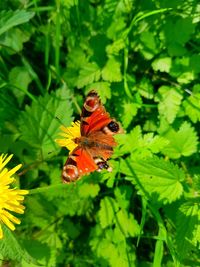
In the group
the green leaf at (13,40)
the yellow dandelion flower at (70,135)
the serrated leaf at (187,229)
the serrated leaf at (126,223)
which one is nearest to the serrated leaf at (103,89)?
the yellow dandelion flower at (70,135)

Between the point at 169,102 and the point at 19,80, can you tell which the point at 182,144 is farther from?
the point at 19,80

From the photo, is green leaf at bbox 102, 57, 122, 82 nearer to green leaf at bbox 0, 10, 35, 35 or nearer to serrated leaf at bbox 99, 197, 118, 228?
green leaf at bbox 0, 10, 35, 35

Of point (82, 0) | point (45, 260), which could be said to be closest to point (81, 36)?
point (82, 0)

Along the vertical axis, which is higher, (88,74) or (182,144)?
(88,74)

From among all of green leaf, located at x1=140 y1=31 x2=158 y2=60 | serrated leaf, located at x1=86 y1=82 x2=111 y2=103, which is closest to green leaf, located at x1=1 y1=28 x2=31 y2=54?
serrated leaf, located at x1=86 y1=82 x2=111 y2=103

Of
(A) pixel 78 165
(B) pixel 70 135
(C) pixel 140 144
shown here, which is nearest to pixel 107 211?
(C) pixel 140 144
